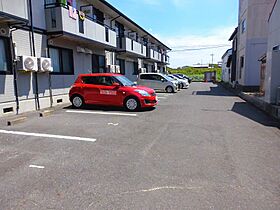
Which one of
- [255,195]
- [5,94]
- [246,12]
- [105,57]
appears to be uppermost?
[246,12]

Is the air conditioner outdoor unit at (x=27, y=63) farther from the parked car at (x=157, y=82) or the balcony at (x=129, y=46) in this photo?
the parked car at (x=157, y=82)

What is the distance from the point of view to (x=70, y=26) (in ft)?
32.5

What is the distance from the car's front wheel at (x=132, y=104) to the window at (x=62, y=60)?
4.26m

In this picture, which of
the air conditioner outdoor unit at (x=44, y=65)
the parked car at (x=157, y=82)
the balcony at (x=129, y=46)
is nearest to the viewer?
the air conditioner outdoor unit at (x=44, y=65)

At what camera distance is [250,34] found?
16109mm

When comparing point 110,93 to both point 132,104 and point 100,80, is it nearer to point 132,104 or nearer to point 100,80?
point 100,80

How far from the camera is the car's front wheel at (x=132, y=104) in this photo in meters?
8.74

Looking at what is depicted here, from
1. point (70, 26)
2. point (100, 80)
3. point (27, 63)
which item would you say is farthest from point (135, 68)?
point (27, 63)

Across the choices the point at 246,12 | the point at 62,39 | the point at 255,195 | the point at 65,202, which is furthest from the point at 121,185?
the point at 246,12

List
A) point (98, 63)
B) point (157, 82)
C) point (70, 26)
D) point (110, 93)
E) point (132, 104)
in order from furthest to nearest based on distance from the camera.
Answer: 1. point (157, 82)
2. point (98, 63)
3. point (70, 26)
4. point (110, 93)
5. point (132, 104)

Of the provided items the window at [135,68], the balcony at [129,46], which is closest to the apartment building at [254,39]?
the balcony at [129,46]

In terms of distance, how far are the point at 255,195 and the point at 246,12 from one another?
17.7 metres

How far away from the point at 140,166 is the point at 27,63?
6.85 meters

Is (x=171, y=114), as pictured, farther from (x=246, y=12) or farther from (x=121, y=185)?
(x=246, y=12)
